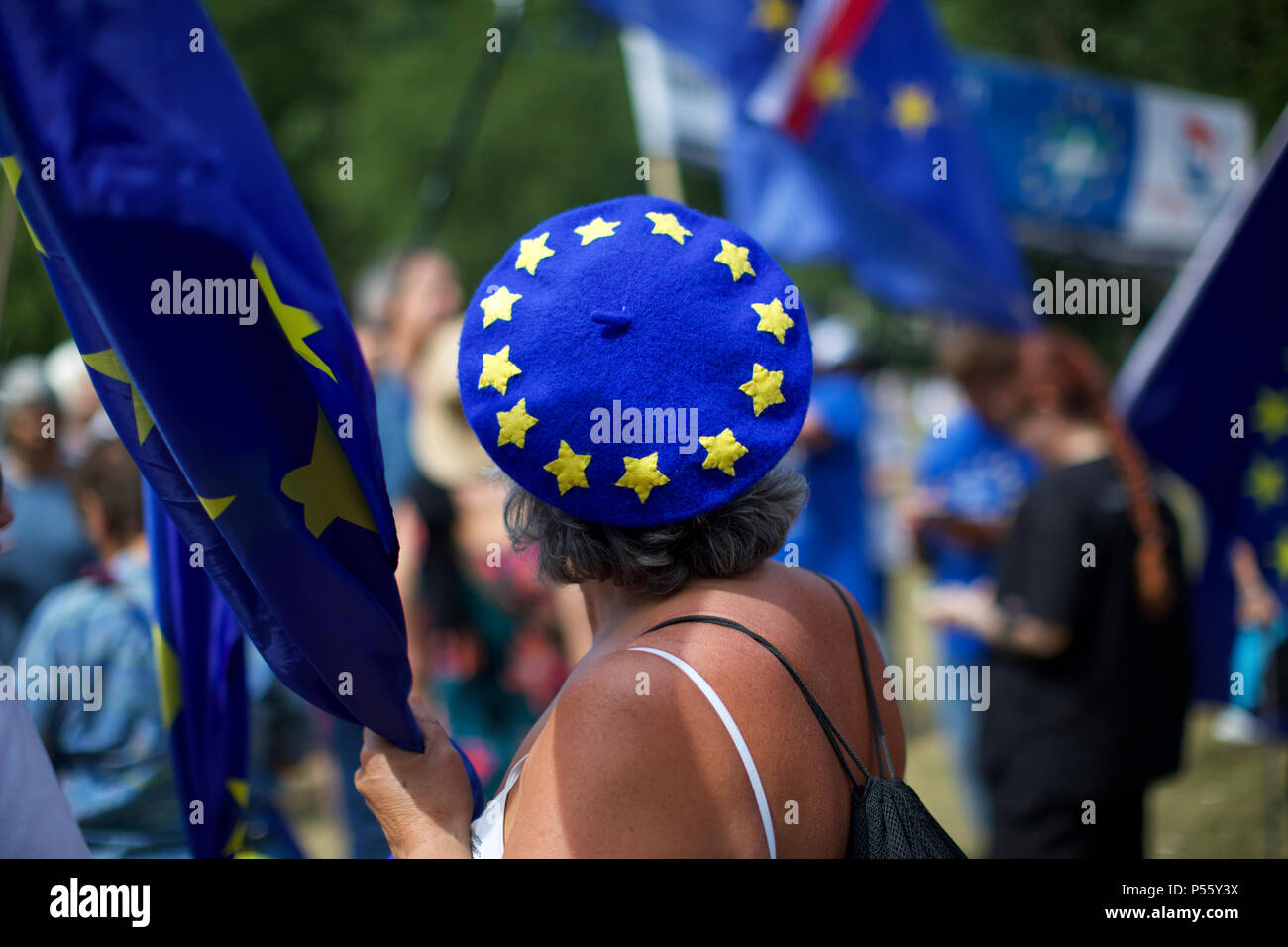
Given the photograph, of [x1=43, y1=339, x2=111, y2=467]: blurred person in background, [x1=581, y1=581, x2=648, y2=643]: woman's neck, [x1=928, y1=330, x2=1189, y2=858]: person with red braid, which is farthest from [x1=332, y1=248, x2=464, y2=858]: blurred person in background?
[x1=581, y1=581, x2=648, y2=643]: woman's neck

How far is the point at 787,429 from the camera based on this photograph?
1396 millimetres

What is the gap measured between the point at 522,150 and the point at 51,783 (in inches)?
1223

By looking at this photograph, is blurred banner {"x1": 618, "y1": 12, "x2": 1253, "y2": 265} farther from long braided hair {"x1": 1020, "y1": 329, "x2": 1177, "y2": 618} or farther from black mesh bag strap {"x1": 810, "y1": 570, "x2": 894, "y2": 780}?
black mesh bag strap {"x1": 810, "y1": 570, "x2": 894, "y2": 780}

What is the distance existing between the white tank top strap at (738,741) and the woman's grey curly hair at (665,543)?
180mm

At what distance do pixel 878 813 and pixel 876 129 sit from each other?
15.7ft

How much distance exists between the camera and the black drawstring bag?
4.38ft

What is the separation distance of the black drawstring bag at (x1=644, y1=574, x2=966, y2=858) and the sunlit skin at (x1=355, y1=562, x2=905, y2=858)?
15mm

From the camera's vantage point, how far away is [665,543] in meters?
1.39

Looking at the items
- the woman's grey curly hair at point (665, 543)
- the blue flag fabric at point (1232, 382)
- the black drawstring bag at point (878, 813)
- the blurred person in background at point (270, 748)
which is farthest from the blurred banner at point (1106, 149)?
the black drawstring bag at point (878, 813)

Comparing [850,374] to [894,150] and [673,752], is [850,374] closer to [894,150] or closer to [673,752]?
[894,150]

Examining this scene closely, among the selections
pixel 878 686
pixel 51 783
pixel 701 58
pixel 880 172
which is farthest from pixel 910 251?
pixel 51 783

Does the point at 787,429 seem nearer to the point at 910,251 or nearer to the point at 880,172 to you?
the point at 880,172

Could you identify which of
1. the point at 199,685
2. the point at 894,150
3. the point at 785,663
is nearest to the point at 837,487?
the point at 894,150
